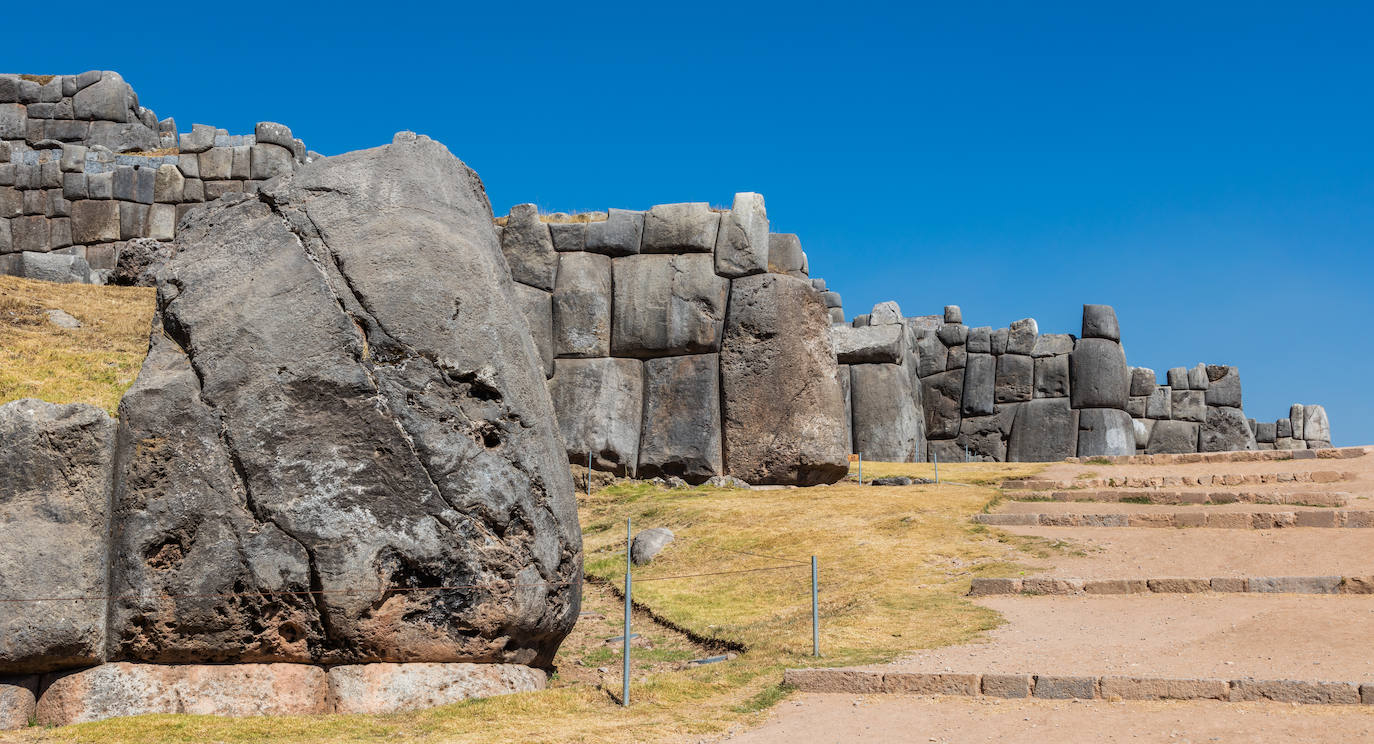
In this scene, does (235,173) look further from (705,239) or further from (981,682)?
(981,682)

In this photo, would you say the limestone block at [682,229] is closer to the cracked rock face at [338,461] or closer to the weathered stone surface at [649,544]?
the weathered stone surface at [649,544]

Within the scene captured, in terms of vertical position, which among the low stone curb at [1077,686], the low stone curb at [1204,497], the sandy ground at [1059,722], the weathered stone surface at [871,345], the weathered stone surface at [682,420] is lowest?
the sandy ground at [1059,722]

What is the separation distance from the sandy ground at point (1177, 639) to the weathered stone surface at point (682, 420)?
8033 millimetres

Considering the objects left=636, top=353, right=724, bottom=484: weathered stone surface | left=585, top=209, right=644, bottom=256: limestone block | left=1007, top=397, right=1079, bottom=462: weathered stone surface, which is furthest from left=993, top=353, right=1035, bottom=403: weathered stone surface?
left=585, top=209, right=644, bottom=256: limestone block

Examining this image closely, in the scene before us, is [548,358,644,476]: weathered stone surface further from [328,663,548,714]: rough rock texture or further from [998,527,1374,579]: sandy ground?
[328,663,548,714]: rough rock texture

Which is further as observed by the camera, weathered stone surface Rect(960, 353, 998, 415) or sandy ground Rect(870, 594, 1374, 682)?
weathered stone surface Rect(960, 353, 998, 415)

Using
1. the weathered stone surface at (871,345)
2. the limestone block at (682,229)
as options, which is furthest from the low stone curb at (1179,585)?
the weathered stone surface at (871,345)

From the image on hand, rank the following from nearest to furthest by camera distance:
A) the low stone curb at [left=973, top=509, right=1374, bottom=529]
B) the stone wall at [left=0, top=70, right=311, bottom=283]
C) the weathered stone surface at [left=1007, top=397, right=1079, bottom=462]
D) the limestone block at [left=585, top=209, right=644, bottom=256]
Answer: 1. the low stone curb at [left=973, top=509, right=1374, bottom=529]
2. the limestone block at [left=585, top=209, right=644, bottom=256]
3. the stone wall at [left=0, top=70, right=311, bottom=283]
4. the weathered stone surface at [left=1007, top=397, right=1079, bottom=462]

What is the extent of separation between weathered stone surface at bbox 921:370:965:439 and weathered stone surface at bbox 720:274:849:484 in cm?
1208

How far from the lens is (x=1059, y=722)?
7527 mm

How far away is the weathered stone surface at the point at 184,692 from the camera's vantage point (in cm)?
782

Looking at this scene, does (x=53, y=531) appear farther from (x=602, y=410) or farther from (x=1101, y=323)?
(x=1101, y=323)

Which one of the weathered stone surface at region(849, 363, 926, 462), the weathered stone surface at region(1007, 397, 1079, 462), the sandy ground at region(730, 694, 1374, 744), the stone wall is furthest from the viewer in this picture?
the weathered stone surface at region(1007, 397, 1079, 462)

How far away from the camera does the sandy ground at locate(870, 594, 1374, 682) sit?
339 inches
